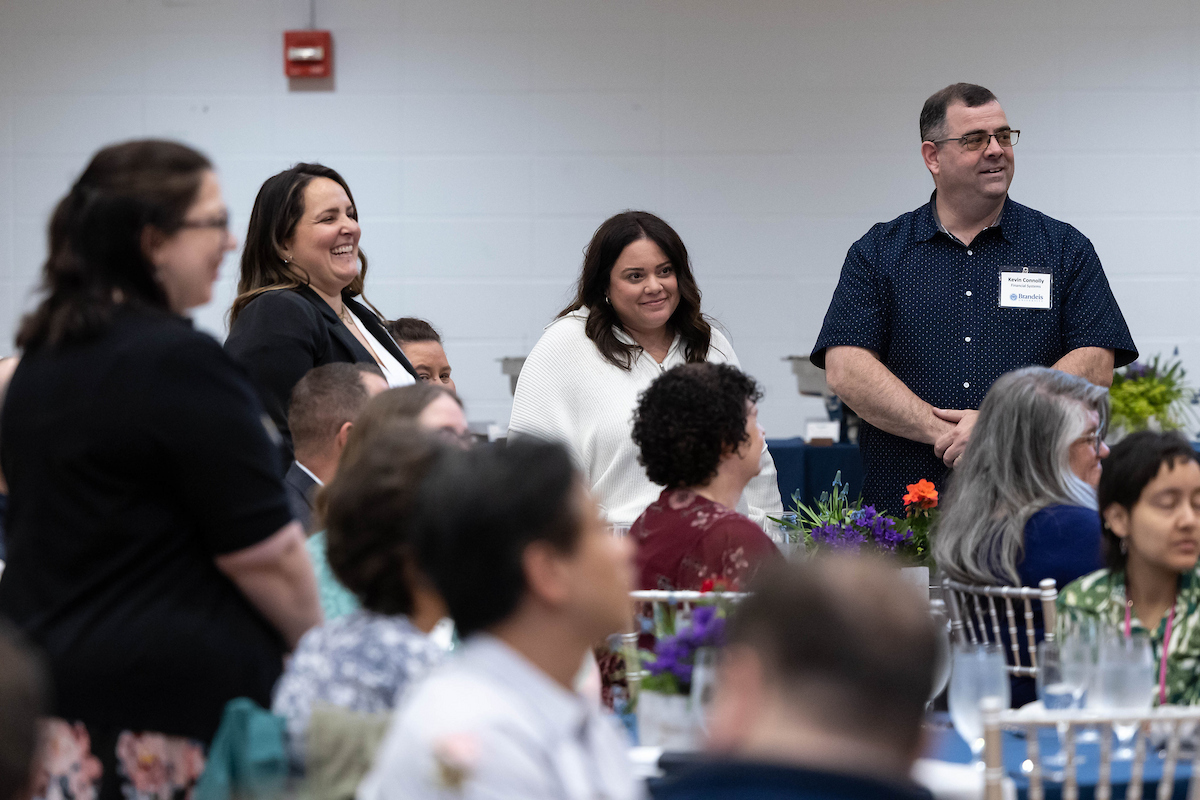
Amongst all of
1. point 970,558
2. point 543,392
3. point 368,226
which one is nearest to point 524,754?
point 970,558

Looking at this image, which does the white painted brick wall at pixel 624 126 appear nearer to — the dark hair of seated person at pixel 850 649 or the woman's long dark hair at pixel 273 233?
the woman's long dark hair at pixel 273 233

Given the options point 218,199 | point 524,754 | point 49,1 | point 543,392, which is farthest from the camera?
point 49,1

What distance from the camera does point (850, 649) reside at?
2.67 feet

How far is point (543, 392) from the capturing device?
2934 mm

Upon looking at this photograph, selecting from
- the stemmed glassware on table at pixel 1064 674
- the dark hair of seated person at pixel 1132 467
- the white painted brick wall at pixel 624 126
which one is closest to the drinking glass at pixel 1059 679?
the stemmed glassware on table at pixel 1064 674

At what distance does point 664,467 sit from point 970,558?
0.58 metres

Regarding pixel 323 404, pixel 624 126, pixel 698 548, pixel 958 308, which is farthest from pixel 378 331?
pixel 624 126

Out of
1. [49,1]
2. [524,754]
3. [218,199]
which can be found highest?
[49,1]

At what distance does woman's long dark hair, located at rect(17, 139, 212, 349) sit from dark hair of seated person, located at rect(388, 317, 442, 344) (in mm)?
2301

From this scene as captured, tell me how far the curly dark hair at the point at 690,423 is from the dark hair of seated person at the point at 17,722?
A: 143 centimetres

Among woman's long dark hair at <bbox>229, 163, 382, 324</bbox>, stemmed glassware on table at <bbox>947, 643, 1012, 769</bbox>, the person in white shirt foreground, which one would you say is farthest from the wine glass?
woman's long dark hair at <bbox>229, 163, 382, 324</bbox>

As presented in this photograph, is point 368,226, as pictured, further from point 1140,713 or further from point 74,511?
point 1140,713

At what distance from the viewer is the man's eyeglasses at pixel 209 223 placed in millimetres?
1458

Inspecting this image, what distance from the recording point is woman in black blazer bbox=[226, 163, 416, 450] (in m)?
2.53
